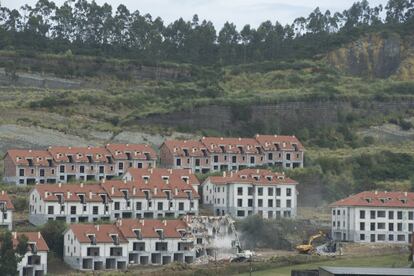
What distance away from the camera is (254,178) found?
98.3 meters

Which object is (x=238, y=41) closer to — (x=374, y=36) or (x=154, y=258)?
(x=374, y=36)

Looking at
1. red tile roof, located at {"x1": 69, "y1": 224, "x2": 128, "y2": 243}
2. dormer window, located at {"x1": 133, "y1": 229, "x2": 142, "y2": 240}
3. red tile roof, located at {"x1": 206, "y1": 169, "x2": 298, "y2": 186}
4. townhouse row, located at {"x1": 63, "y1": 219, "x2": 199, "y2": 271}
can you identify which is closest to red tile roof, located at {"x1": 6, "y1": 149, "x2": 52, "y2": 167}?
red tile roof, located at {"x1": 206, "y1": 169, "x2": 298, "y2": 186}

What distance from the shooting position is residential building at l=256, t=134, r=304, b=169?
109062 mm

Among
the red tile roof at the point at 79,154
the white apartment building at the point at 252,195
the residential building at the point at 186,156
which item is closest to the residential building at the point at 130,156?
the red tile roof at the point at 79,154

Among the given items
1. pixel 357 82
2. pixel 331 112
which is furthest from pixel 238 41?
pixel 331 112

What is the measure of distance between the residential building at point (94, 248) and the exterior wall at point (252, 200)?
40.8 feet

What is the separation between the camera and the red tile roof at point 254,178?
320 ft

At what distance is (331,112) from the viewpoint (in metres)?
130

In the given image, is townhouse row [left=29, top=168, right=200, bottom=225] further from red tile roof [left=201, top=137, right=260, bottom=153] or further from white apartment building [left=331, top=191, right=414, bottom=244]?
white apartment building [left=331, top=191, right=414, bottom=244]

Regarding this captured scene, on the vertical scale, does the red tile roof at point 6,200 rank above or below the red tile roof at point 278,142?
below

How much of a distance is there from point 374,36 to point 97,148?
58.0 m

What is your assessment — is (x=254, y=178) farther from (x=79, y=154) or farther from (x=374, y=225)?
(x=79, y=154)

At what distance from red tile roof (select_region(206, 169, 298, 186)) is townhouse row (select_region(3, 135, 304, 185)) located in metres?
7.22

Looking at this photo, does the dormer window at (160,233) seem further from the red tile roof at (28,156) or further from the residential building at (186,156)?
the residential building at (186,156)
